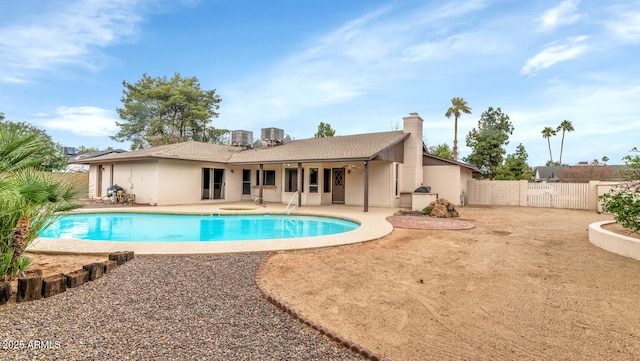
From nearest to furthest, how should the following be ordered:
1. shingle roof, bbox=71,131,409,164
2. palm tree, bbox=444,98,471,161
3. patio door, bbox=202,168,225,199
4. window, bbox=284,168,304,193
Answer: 1. shingle roof, bbox=71,131,409,164
2. window, bbox=284,168,304,193
3. patio door, bbox=202,168,225,199
4. palm tree, bbox=444,98,471,161

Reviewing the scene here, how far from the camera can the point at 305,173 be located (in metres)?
15.9

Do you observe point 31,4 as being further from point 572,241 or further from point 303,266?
point 572,241

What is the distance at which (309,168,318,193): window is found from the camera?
52.2 ft

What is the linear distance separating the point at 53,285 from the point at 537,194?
19.6m

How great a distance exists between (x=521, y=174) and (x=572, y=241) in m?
23.7

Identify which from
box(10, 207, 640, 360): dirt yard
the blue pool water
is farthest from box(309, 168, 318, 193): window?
box(10, 207, 640, 360): dirt yard

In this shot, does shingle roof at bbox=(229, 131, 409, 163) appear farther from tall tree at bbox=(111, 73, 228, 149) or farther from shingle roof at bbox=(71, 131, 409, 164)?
tall tree at bbox=(111, 73, 228, 149)

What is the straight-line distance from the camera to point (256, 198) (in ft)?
57.0

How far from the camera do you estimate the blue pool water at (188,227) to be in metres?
8.81

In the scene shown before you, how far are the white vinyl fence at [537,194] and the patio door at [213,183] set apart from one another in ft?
47.8

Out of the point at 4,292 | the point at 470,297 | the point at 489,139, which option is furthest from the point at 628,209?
the point at 489,139

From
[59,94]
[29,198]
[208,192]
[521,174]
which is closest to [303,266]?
[29,198]

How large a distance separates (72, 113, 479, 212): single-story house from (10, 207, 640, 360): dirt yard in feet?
25.8

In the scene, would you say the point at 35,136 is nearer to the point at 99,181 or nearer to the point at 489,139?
the point at 99,181
